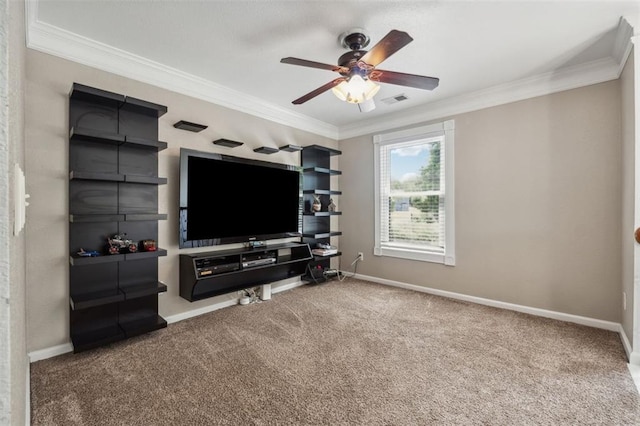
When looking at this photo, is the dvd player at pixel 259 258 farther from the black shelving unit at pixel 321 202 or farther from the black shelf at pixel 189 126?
the black shelf at pixel 189 126

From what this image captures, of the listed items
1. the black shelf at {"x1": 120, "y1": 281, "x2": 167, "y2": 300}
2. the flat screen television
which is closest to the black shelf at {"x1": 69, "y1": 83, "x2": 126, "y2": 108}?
the flat screen television

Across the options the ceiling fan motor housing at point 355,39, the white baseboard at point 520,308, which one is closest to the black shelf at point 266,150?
the ceiling fan motor housing at point 355,39

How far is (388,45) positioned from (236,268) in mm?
2440

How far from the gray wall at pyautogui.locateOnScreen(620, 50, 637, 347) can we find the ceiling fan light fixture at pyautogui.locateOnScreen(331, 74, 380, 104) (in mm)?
1900

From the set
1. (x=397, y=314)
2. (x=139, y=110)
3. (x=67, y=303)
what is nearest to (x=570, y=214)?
(x=397, y=314)

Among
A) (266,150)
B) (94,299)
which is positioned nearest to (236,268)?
(94,299)

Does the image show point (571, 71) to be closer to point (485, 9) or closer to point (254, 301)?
point (485, 9)

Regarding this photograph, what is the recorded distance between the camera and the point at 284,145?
4.02 m

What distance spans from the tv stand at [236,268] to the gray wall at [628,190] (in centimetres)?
301

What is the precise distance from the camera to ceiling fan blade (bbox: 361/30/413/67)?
1734mm

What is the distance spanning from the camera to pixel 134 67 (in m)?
2.69

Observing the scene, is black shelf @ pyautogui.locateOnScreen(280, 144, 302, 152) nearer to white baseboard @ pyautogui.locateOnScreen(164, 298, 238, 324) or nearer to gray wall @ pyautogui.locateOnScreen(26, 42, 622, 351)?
gray wall @ pyautogui.locateOnScreen(26, 42, 622, 351)

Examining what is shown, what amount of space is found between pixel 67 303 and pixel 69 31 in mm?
2091

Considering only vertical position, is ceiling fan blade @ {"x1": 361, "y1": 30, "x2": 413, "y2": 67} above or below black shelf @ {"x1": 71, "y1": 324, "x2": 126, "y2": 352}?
above
